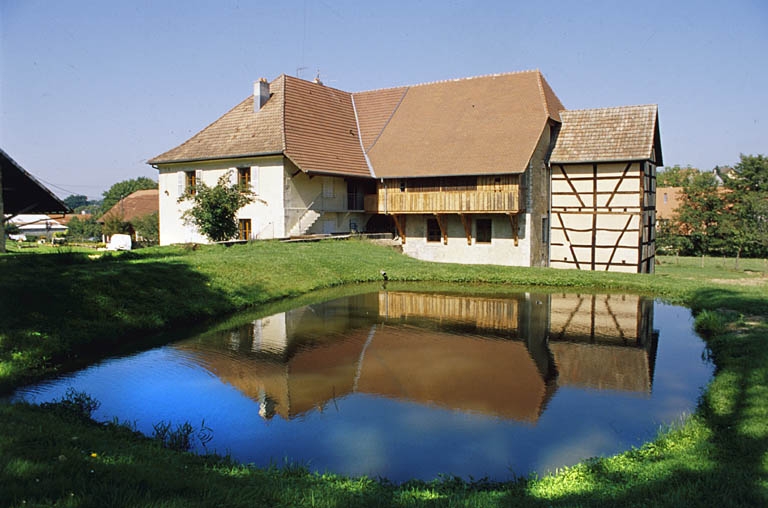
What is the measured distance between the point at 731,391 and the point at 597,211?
19.1 m

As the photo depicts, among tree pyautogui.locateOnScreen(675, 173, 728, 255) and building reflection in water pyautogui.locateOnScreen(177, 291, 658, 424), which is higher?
tree pyautogui.locateOnScreen(675, 173, 728, 255)

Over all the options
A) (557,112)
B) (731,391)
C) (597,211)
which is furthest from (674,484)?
(557,112)

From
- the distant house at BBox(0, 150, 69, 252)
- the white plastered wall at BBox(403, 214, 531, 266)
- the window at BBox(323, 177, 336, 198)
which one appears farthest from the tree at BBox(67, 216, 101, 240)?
the distant house at BBox(0, 150, 69, 252)

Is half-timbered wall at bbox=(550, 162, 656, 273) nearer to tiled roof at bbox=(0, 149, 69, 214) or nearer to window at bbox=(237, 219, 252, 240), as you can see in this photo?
window at bbox=(237, 219, 252, 240)

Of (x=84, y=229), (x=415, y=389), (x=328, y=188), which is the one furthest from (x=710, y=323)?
(x=84, y=229)

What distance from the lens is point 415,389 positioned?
27.7ft

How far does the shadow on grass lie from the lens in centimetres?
930

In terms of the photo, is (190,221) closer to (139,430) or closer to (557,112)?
(557,112)

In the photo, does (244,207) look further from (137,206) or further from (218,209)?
(137,206)

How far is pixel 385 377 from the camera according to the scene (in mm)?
9039

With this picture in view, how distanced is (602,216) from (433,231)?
7.31m

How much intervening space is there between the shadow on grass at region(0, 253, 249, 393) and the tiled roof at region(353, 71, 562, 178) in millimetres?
13827

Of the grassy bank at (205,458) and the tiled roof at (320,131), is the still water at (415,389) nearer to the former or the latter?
the grassy bank at (205,458)

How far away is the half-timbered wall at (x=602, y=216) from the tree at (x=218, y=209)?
44.5 feet
